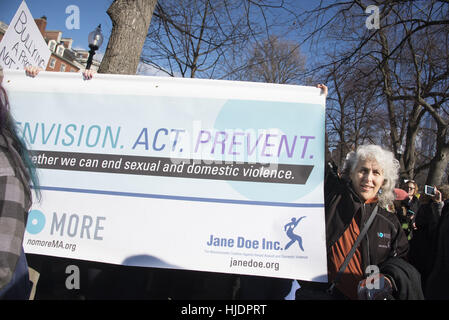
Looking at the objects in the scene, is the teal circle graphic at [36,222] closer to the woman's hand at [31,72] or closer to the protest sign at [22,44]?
the woman's hand at [31,72]

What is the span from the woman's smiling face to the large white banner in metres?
0.31

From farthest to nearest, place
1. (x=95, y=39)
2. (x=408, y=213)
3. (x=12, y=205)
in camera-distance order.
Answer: (x=95, y=39), (x=408, y=213), (x=12, y=205)

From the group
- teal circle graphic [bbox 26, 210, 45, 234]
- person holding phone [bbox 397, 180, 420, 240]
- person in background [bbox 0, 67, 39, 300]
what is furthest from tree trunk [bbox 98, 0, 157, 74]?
person holding phone [bbox 397, 180, 420, 240]

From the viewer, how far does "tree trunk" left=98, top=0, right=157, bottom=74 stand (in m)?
3.02

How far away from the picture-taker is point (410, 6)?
15.8 ft

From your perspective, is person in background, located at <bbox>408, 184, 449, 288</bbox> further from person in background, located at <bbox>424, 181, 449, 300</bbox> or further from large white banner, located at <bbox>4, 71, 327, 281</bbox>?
large white banner, located at <bbox>4, 71, 327, 281</bbox>

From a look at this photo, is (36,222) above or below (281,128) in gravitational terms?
below

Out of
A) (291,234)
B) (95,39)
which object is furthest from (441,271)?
(95,39)

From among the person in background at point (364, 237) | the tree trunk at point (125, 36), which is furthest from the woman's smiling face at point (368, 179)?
the tree trunk at point (125, 36)

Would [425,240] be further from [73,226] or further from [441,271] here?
[73,226]

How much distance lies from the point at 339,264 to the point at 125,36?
2.99m

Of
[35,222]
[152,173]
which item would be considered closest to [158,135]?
[152,173]

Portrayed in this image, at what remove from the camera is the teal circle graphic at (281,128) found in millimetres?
2029

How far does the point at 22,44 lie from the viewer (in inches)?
101
